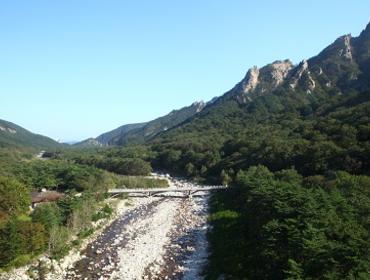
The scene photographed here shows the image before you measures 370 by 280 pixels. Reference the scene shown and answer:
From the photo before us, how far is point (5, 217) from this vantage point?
50.4 m

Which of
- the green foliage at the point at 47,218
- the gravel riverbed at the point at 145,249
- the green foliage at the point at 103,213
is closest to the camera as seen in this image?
the gravel riverbed at the point at 145,249

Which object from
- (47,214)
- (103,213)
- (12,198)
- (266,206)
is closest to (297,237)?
(266,206)

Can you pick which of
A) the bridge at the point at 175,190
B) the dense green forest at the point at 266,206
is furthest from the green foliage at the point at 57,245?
the bridge at the point at 175,190

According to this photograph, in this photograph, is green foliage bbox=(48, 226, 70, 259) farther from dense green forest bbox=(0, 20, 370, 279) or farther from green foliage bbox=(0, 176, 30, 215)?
green foliage bbox=(0, 176, 30, 215)

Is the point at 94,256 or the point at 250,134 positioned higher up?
the point at 250,134

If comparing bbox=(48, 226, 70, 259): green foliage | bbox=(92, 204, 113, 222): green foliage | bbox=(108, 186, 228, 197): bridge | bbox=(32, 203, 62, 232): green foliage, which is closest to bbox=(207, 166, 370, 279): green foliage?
bbox=(48, 226, 70, 259): green foliage

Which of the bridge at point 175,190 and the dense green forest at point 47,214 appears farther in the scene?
the bridge at point 175,190

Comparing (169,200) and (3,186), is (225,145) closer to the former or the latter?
(169,200)

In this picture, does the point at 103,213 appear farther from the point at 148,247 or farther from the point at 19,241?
the point at 19,241

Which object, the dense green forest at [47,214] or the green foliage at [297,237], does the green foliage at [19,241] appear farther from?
the green foliage at [297,237]

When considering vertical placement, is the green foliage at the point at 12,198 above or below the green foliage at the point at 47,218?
above

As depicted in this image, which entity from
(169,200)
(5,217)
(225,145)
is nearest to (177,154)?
(225,145)

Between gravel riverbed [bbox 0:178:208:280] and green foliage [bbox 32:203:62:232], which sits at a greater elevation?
green foliage [bbox 32:203:62:232]

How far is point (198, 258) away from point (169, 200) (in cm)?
3848
